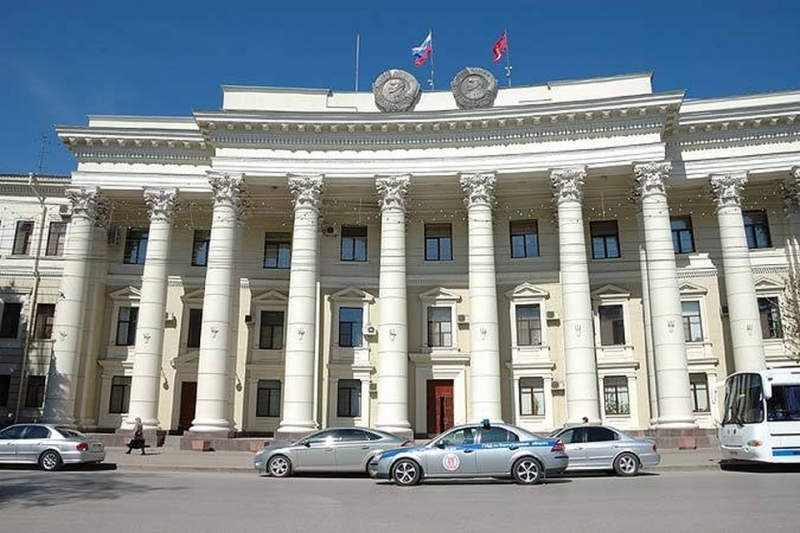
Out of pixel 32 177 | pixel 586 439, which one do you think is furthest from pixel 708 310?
pixel 32 177

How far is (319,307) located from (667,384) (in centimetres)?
1534

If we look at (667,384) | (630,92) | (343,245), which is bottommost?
(667,384)

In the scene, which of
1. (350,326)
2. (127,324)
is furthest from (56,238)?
(350,326)

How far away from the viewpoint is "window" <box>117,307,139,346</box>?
3075 cm

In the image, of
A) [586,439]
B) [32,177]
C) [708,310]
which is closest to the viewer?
[586,439]

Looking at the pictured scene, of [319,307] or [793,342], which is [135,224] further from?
[793,342]

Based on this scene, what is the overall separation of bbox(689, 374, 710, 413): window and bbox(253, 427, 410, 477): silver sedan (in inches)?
650

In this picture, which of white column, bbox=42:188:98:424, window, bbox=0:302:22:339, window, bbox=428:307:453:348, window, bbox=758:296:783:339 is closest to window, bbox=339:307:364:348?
window, bbox=428:307:453:348

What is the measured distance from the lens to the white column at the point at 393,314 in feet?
84.3

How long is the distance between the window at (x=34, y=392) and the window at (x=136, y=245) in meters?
7.22

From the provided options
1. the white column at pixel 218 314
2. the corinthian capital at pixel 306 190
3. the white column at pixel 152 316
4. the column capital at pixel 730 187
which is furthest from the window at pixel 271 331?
the column capital at pixel 730 187

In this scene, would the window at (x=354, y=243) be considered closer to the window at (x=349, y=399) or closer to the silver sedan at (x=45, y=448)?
the window at (x=349, y=399)

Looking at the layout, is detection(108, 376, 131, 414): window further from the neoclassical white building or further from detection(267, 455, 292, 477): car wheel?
detection(267, 455, 292, 477): car wheel

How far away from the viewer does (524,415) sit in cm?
2836
